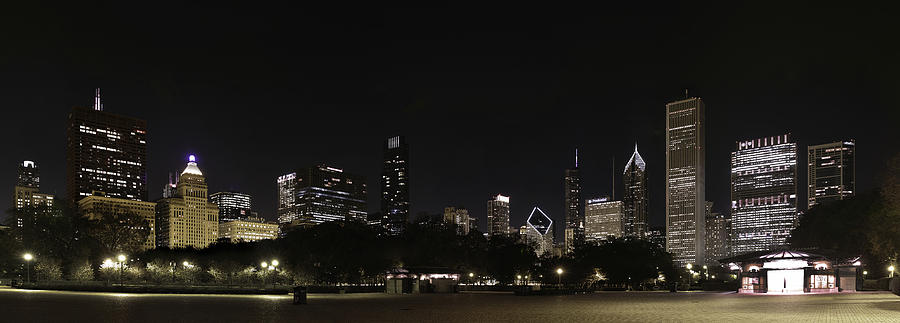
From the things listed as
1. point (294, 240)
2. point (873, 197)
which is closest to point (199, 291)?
point (294, 240)

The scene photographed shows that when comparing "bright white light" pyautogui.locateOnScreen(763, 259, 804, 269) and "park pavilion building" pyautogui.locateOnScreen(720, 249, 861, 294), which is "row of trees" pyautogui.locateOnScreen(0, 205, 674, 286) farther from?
"bright white light" pyautogui.locateOnScreen(763, 259, 804, 269)

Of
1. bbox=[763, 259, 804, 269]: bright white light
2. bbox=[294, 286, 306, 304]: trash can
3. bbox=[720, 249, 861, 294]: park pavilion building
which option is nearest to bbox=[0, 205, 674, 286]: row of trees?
bbox=[720, 249, 861, 294]: park pavilion building

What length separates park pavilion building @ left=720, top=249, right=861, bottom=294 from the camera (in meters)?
53.2

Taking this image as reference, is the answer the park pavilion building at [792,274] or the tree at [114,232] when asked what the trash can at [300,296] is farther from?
the tree at [114,232]

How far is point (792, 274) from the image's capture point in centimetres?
5356

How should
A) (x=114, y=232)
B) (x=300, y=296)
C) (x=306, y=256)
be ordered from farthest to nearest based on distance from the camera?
(x=114, y=232) → (x=306, y=256) → (x=300, y=296)

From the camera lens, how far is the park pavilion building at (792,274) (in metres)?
53.2

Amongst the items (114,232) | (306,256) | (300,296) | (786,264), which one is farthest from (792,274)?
(114,232)

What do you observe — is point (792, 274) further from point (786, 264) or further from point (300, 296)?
point (300, 296)

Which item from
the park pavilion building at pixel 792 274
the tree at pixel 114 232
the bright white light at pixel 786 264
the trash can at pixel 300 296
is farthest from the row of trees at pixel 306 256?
the trash can at pixel 300 296

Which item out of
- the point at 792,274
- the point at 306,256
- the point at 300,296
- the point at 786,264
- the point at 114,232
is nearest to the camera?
the point at 300,296

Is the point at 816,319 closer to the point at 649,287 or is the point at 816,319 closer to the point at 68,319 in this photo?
the point at 68,319

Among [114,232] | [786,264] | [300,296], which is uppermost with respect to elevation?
[300,296]

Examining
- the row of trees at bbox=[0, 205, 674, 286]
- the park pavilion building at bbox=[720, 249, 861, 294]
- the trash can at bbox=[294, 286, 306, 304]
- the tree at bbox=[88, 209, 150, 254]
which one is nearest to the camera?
the trash can at bbox=[294, 286, 306, 304]
